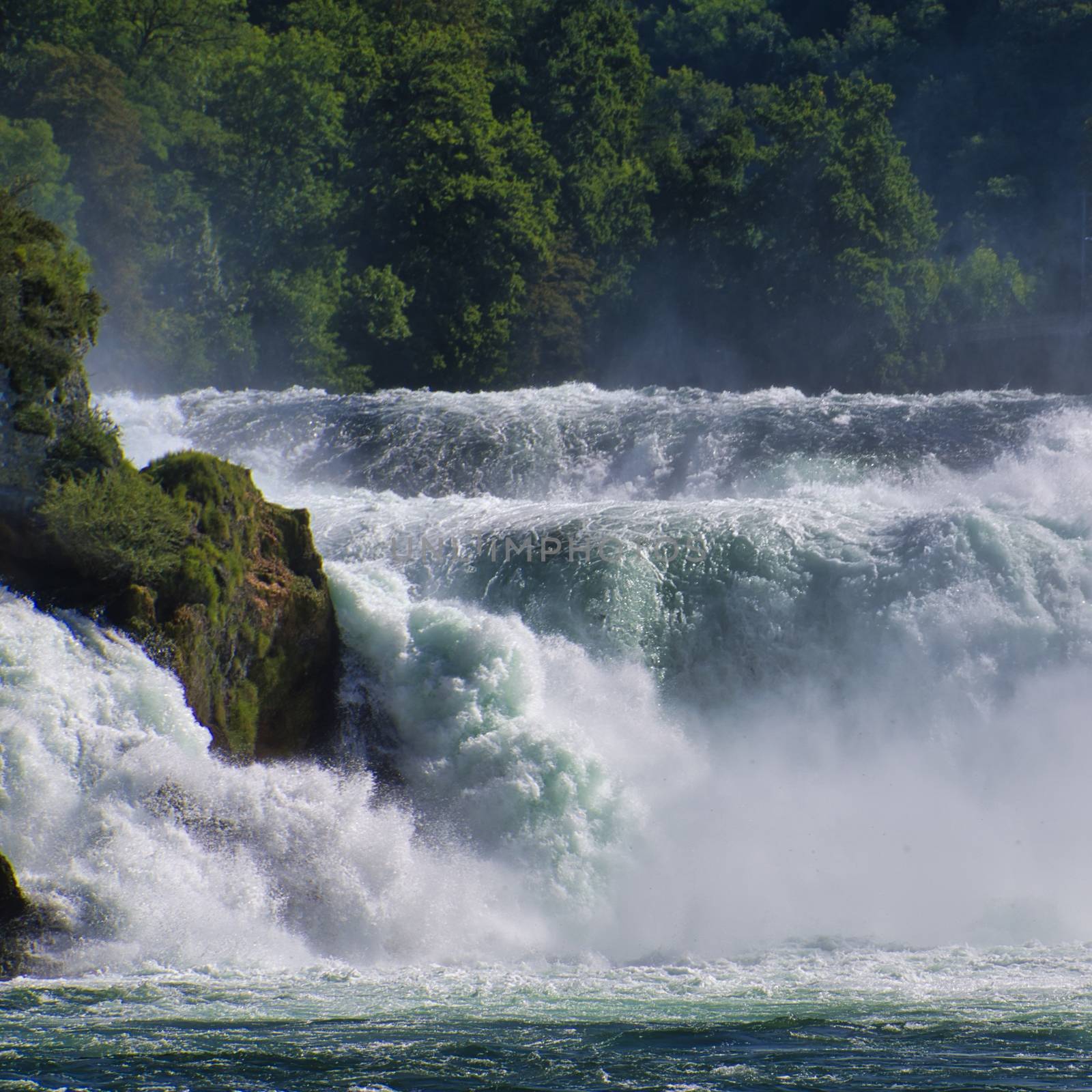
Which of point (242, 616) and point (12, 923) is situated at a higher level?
point (242, 616)

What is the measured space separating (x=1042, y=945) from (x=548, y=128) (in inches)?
1139

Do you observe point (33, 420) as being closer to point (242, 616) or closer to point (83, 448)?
point (83, 448)

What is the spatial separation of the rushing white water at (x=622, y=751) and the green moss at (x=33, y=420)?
1.56 meters

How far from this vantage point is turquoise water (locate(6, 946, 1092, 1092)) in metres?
8.04

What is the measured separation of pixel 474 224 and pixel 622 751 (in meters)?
21.5

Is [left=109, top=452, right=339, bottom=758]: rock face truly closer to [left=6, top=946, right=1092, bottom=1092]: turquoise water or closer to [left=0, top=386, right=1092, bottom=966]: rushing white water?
[left=0, top=386, right=1092, bottom=966]: rushing white water

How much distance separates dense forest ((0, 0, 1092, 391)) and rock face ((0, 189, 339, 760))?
67.8ft

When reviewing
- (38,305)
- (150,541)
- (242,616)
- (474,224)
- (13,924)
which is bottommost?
(13,924)

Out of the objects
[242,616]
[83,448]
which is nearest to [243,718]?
[242,616]

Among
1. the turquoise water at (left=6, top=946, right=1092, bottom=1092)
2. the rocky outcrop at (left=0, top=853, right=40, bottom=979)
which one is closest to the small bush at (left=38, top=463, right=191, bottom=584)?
the rocky outcrop at (left=0, top=853, right=40, bottom=979)

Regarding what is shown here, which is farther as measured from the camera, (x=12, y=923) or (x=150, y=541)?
(x=150, y=541)

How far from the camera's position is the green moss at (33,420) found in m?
11.8

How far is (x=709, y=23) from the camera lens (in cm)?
5197

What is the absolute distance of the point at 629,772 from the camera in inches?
520
